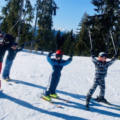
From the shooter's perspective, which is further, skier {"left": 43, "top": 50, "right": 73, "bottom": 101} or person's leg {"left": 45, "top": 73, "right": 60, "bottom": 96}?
person's leg {"left": 45, "top": 73, "right": 60, "bottom": 96}

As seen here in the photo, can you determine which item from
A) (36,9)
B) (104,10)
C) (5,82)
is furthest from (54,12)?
(5,82)

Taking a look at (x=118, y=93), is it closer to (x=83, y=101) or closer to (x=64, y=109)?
(x=83, y=101)

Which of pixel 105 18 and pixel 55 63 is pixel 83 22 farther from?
pixel 55 63

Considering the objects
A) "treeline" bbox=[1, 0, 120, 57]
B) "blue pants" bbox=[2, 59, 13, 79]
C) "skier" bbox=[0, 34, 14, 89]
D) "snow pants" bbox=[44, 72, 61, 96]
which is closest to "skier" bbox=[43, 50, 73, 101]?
"snow pants" bbox=[44, 72, 61, 96]

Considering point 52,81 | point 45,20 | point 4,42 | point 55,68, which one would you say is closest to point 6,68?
point 4,42

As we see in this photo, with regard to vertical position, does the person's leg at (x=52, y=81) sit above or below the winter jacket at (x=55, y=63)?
below

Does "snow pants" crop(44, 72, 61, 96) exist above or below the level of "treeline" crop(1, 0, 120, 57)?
below

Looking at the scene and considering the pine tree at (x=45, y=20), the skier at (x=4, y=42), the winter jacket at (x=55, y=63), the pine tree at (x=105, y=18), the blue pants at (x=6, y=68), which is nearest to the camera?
the winter jacket at (x=55, y=63)

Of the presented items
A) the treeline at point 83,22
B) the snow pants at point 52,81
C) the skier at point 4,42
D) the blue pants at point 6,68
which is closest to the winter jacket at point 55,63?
the snow pants at point 52,81

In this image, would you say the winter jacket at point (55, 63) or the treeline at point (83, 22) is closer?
the winter jacket at point (55, 63)

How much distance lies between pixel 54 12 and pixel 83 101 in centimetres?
1877

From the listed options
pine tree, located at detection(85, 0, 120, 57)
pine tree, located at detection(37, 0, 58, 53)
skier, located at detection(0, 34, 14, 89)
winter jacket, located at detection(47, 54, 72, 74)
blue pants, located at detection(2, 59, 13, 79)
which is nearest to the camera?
winter jacket, located at detection(47, 54, 72, 74)

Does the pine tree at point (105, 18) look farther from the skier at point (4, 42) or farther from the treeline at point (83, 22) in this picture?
the skier at point (4, 42)

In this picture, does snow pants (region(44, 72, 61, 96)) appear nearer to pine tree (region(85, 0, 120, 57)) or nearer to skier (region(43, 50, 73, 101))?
skier (region(43, 50, 73, 101))
